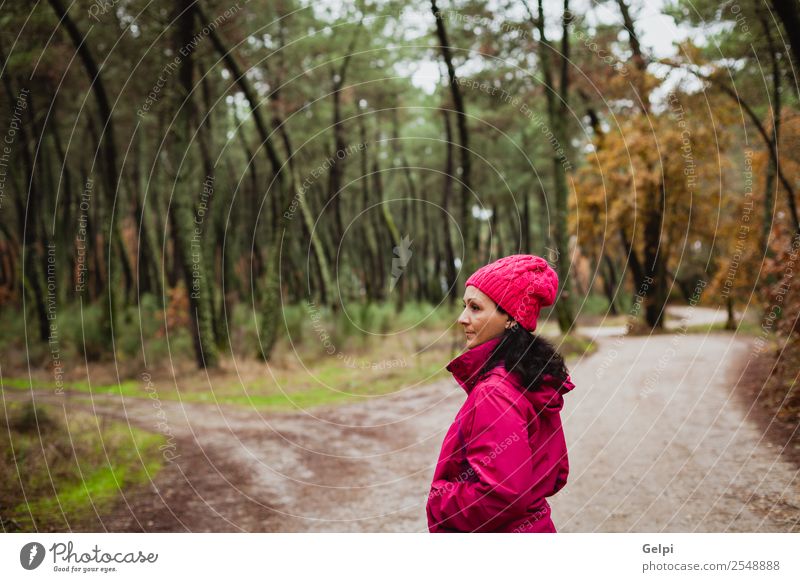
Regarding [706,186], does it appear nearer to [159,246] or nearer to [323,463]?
[323,463]

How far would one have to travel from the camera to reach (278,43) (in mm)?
15914

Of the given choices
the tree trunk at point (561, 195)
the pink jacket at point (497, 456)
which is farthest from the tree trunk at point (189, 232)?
the pink jacket at point (497, 456)

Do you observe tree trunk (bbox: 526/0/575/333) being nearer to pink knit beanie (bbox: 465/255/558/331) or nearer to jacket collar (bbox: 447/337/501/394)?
pink knit beanie (bbox: 465/255/558/331)

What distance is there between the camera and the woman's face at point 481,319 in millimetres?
2221

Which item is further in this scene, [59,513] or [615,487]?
[615,487]

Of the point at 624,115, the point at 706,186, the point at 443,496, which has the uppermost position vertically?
the point at 624,115

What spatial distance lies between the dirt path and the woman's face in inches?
107

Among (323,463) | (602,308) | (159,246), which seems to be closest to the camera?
(323,463)

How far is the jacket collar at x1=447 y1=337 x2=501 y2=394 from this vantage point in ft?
6.95

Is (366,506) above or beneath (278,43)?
beneath

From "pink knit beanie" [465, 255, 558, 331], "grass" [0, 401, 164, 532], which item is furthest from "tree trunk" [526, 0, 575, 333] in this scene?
"pink knit beanie" [465, 255, 558, 331]

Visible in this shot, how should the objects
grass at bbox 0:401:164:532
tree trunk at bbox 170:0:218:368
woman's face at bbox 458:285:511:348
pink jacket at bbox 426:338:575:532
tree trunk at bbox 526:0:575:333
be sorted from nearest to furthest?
pink jacket at bbox 426:338:575:532 → woman's face at bbox 458:285:511:348 → grass at bbox 0:401:164:532 → tree trunk at bbox 170:0:218:368 → tree trunk at bbox 526:0:575:333

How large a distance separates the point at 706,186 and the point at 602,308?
10731mm
